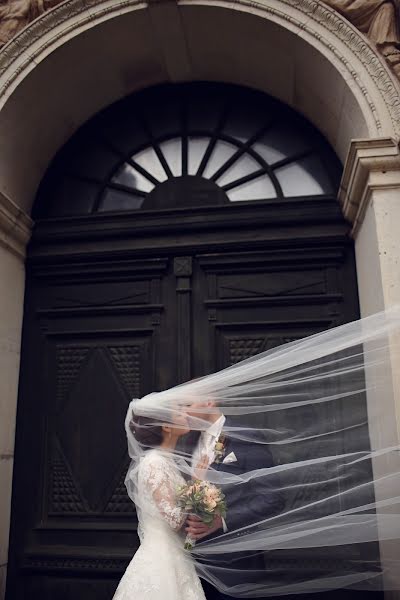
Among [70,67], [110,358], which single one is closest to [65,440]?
[110,358]

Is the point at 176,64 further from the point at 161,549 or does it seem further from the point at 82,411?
the point at 161,549

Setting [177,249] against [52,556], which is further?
[177,249]

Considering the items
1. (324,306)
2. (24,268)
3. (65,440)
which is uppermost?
(24,268)

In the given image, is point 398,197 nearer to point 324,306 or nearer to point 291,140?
point 324,306

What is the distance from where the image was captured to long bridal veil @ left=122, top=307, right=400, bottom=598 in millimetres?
2621

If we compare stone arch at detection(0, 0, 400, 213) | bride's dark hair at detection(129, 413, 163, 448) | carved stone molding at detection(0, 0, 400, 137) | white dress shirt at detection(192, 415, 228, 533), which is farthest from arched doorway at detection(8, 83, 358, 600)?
white dress shirt at detection(192, 415, 228, 533)

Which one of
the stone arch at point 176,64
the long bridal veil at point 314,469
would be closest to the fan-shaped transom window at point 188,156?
the stone arch at point 176,64

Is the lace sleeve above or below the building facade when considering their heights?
below

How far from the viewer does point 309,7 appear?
4.07 metres

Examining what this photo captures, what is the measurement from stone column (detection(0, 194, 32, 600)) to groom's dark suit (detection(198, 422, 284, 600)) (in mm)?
2080

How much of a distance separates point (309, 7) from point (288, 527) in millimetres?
3507

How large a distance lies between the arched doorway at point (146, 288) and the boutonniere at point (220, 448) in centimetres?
143

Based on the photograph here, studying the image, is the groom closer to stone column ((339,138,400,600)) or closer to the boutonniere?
the boutonniere

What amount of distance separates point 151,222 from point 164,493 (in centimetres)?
235
